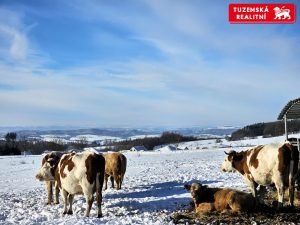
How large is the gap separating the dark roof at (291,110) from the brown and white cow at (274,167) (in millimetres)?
6205

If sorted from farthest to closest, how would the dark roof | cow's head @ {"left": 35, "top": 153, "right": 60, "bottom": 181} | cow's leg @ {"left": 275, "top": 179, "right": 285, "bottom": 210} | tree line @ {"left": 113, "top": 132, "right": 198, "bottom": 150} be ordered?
1. tree line @ {"left": 113, "top": 132, "right": 198, "bottom": 150}
2. the dark roof
3. cow's head @ {"left": 35, "top": 153, "right": 60, "bottom": 181}
4. cow's leg @ {"left": 275, "top": 179, "right": 285, "bottom": 210}

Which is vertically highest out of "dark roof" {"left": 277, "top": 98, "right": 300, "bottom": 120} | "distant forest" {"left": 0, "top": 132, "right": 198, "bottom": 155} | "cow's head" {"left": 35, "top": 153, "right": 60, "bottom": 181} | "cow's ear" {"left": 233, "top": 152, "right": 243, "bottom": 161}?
"dark roof" {"left": 277, "top": 98, "right": 300, "bottom": 120}

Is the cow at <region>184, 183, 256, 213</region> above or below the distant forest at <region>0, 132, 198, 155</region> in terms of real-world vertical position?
above

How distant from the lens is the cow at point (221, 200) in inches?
429

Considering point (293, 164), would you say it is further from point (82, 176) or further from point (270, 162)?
point (82, 176)

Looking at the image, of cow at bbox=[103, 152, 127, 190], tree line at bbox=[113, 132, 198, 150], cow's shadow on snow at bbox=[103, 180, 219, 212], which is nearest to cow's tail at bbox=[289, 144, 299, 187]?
cow's shadow on snow at bbox=[103, 180, 219, 212]

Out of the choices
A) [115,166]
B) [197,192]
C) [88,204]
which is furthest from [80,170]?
[115,166]

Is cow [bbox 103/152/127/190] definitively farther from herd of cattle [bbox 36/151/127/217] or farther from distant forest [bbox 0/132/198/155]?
distant forest [bbox 0/132/198/155]

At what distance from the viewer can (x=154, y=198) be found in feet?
48.1

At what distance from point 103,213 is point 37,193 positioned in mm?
6803

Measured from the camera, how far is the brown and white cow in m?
11.3

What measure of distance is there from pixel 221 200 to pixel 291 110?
388 inches

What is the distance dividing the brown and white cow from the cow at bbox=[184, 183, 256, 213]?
35.4 inches

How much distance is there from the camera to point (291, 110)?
778 inches
